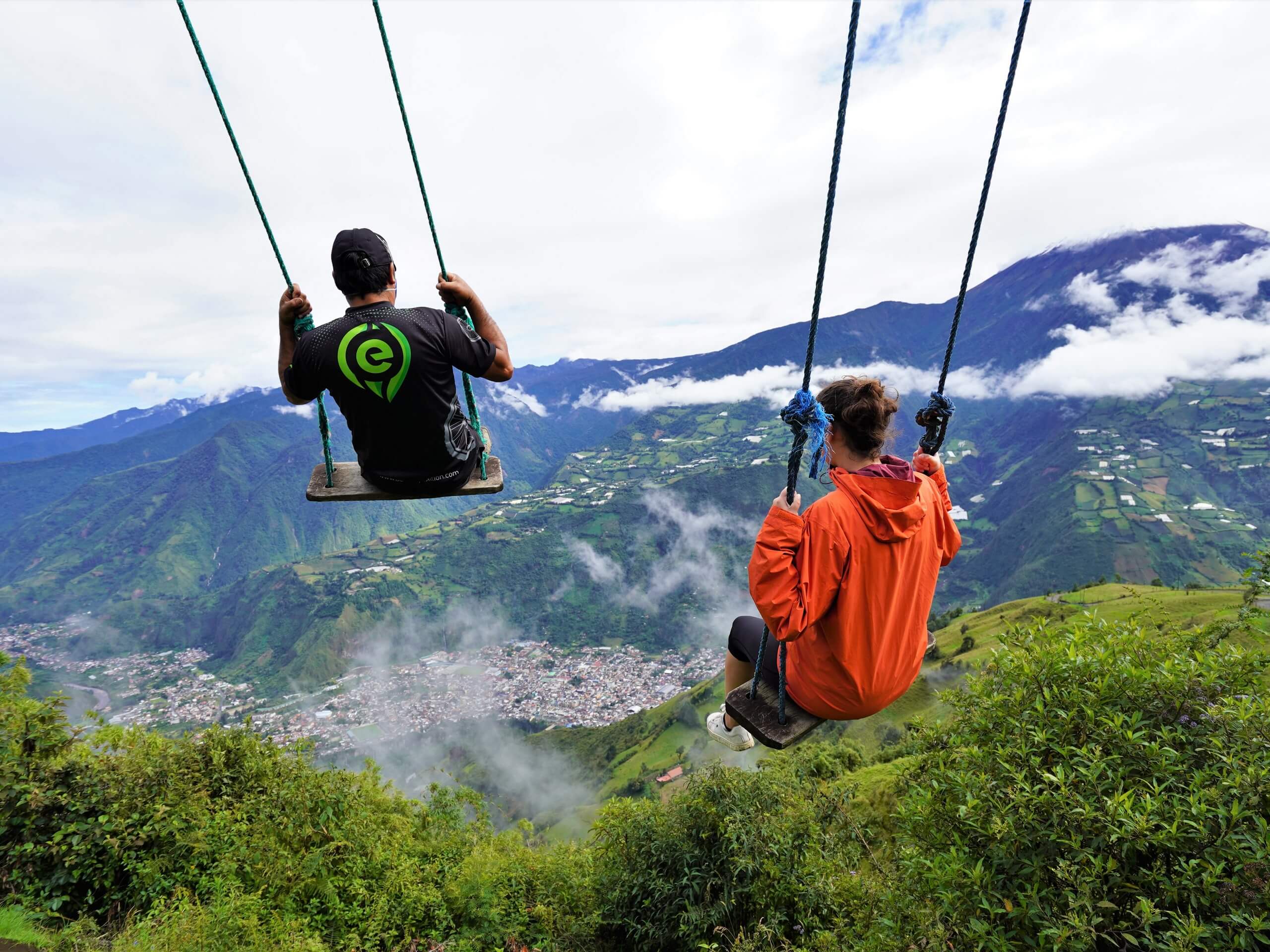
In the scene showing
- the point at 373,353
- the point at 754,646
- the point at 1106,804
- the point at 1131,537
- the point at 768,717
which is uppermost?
the point at 373,353

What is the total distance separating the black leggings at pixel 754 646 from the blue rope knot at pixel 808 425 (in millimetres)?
1333

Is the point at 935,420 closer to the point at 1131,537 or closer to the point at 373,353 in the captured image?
the point at 373,353

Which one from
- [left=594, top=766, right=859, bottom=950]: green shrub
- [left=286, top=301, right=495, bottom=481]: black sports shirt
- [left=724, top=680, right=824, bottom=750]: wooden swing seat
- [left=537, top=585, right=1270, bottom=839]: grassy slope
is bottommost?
[left=537, top=585, right=1270, bottom=839]: grassy slope

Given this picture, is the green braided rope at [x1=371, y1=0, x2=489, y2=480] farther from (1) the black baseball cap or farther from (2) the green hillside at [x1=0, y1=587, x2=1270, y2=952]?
(2) the green hillside at [x1=0, y1=587, x2=1270, y2=952]

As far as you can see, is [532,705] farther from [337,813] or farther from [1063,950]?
[1063,950]

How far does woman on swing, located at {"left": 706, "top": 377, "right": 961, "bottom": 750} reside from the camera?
273 centimetres

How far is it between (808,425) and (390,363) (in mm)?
2361

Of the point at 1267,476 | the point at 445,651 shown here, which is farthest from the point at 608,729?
the point at 1267,476

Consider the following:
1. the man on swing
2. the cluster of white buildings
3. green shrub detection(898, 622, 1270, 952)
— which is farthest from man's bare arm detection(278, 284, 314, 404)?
the cluster of white buildings

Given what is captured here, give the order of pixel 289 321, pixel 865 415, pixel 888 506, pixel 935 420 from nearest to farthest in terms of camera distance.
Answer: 1. pixel 888 506
2. pixel 865 415
3. pixel 289 321
4. pixel 935 420

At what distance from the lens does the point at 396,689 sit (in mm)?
143625

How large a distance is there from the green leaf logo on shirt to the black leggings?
9.29ft

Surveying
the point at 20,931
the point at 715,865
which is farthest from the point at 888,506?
the point at 715,865

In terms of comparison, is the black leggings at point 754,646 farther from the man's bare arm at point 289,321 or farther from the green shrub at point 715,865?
the green shrub at point 715,865
